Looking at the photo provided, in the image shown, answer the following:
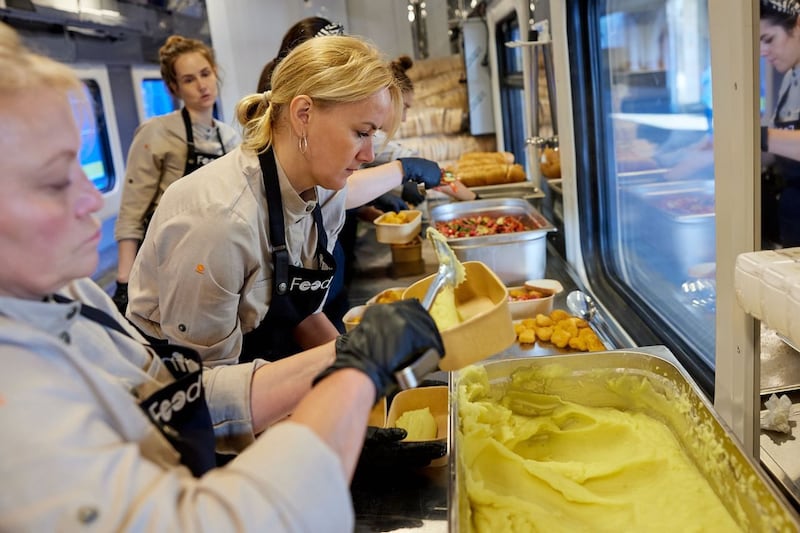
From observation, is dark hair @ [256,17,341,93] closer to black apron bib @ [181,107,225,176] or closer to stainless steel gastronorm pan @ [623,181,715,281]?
black apron bib @ [181,107,225,176]

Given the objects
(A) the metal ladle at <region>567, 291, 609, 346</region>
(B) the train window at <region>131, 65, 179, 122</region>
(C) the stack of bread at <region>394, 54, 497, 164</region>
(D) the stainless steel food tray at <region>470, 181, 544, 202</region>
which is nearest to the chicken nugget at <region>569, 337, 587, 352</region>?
(A) the metal ladle at <region>567, 291, 609, 346</region>

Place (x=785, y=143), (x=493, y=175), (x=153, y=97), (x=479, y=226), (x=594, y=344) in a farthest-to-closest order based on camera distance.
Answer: (x=153, y=97) < (x=493, y=175) < (x=479, y=226) < (x=594, y=344) < (x=785, y=143)

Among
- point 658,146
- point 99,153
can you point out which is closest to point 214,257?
point 658,146

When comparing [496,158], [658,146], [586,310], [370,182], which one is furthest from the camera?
[496,158]

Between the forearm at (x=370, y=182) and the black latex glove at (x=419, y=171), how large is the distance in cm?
5

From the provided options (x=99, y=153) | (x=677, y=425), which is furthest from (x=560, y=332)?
(x=99, y=153)

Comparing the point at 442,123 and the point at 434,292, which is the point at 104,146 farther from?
the point at 434,292

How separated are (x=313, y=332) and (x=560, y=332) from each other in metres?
0.61

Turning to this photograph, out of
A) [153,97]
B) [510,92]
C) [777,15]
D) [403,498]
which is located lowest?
[403,498]

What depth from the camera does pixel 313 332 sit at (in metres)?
1.58

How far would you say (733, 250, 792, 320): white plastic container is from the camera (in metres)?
0.74

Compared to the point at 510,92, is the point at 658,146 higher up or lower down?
lower down

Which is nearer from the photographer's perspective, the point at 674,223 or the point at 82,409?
the point at 82,409

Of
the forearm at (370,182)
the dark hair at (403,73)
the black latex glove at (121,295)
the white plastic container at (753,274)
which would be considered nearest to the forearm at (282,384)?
the white plastic container at (753,274)
